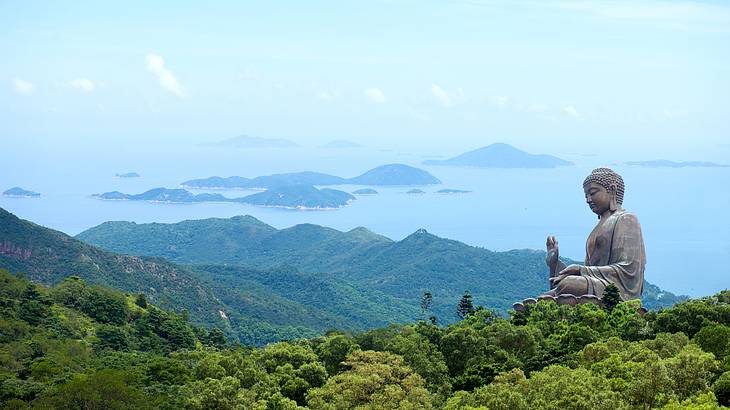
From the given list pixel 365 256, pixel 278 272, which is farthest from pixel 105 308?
pixel 365 256

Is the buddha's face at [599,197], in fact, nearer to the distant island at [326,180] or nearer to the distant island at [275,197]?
the distant island at [275,197]

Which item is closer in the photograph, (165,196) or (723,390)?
(723,390)

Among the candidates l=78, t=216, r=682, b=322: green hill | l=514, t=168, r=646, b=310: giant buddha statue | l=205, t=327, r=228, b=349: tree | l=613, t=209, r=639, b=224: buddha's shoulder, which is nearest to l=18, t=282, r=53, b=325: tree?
l=205, t=327, r=228, b=349: tree

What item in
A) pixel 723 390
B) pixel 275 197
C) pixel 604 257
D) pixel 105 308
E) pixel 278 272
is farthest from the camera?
pixel 275 197

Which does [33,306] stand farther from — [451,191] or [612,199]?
[451,191]

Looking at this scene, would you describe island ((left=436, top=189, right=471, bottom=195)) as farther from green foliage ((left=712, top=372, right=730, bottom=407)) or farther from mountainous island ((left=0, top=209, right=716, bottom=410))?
green foliage ((left=712, top=372, right=730, bottom=407))

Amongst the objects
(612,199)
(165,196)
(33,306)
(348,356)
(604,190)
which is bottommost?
(33,306)
